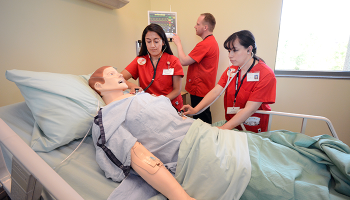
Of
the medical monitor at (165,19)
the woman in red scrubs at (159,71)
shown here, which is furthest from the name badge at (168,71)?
the medical monitor at (165,19)

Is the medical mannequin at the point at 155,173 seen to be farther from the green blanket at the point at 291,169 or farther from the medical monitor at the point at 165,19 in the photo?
the medical monitor at the point at 165,19

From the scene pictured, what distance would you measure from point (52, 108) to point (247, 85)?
1.38m

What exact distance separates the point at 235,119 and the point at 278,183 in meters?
0.57

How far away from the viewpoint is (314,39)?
2092mm

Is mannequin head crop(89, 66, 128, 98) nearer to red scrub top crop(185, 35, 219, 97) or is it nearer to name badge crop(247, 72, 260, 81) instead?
name badge crop(247, 72, 260, 81)

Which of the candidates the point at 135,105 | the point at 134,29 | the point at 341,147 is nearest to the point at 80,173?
the point at 135,105

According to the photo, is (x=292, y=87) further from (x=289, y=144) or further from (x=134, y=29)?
(x=134, y=29)

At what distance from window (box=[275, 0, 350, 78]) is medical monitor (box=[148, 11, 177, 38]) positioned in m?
1.46

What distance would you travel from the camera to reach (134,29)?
7.59ft

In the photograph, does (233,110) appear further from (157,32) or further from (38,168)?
(38,168)

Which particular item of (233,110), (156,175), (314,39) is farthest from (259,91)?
(314,39)

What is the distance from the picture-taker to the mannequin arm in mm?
747

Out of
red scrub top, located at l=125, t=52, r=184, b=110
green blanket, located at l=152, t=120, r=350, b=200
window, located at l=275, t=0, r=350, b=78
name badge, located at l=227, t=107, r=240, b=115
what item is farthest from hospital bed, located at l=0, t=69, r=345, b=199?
window, located at l=275, t=0, r=350, b=78

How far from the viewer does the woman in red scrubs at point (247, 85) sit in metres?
1.23
